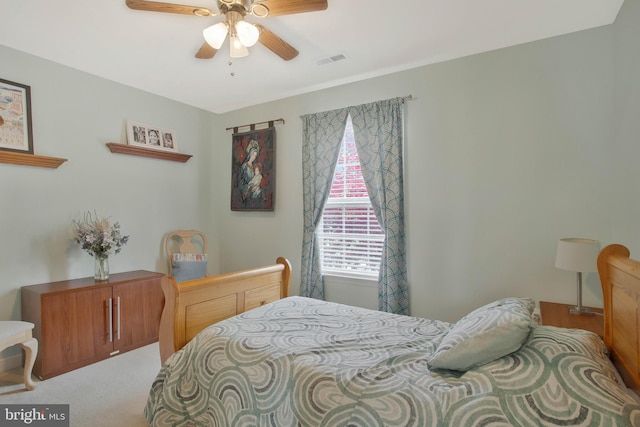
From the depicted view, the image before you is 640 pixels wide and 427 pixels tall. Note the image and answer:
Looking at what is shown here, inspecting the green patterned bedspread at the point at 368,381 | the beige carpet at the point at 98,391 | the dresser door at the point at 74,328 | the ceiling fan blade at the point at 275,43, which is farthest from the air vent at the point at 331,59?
the beige carpet at the point at 98,391

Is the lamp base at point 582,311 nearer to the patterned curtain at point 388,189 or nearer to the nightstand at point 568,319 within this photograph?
the nightstand at point 568,319

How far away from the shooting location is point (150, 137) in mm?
3697

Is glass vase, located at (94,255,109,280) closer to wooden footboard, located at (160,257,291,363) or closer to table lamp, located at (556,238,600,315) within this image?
wooden footboard, located at (160,257,291,363)

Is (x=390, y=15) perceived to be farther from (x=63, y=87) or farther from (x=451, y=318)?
(x=63, y=87)

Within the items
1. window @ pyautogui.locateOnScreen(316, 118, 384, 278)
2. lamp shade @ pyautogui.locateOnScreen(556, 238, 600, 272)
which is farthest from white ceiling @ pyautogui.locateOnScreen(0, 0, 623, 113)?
lamp shade @ pyautogui.locateOnScreen(556, 238, 600, 272)

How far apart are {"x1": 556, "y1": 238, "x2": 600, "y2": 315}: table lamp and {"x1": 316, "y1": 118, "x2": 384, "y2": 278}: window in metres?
1.51

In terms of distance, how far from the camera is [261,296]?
2.51 metres

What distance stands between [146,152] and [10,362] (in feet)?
7.33

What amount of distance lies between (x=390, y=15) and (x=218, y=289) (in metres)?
2.26

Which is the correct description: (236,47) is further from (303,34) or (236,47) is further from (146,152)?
(146,152)

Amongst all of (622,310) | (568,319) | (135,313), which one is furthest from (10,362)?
(568,319)

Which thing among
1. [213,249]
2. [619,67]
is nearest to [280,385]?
[619,67]

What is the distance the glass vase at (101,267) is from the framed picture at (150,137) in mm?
1266

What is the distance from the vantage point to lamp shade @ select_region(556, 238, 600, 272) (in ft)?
6.74
